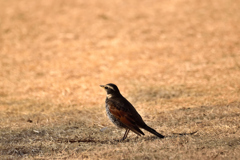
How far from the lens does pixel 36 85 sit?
12414 millimetres

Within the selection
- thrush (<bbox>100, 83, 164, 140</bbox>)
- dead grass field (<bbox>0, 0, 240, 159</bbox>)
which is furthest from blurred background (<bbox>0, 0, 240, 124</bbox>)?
thrush (<bbox>100, 83, 164, 140</bbox>)

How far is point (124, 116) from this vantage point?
22.5ft

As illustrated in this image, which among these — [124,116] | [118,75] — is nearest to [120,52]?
[118,75]

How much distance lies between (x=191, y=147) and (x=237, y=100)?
363cm

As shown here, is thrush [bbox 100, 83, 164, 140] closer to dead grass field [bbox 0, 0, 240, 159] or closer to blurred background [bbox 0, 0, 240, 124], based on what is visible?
dead grass field [bbox 0, 0, 240, 159]

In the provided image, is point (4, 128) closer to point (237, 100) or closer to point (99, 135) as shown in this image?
point (99, 135)

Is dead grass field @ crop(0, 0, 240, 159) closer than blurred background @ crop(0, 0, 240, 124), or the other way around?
dead grass field @ crop(0, 0, 240, 159)

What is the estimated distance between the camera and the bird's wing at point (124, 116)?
6688 millimetres

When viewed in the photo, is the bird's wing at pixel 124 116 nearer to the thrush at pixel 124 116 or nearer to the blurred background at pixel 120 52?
the thrush at pixel 124 116

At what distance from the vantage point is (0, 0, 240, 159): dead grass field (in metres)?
6.79

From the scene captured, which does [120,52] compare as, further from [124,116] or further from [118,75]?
[124,116]

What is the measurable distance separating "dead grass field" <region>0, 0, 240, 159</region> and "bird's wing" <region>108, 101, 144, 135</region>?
0.31 m

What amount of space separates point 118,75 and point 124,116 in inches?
250

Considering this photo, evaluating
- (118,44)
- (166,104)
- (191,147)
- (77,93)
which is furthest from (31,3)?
(191,147)
